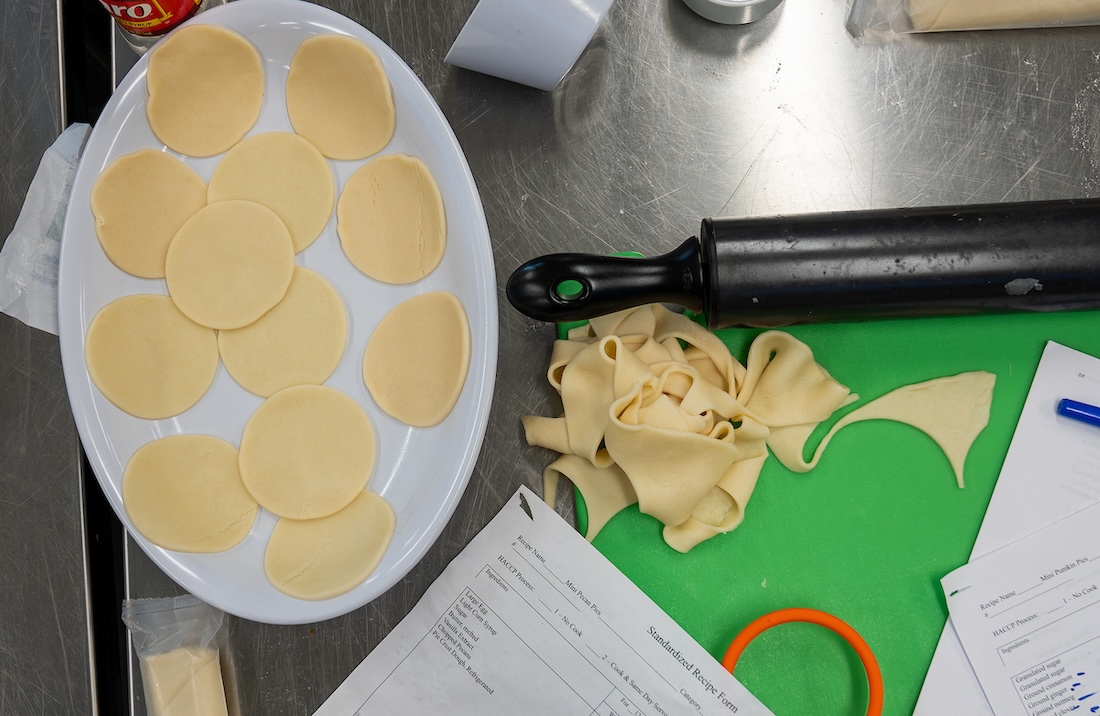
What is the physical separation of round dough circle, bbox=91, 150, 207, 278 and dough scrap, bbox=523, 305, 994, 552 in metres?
0.32

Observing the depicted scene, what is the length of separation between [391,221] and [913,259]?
39cm

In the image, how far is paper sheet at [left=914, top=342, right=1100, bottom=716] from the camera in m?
0.62

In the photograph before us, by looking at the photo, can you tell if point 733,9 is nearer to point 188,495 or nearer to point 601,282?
point 601,282

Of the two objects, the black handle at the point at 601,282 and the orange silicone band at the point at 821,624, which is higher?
the black handle at the point at 601,282

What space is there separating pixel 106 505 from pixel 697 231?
1.82 ft

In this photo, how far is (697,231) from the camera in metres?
0.67

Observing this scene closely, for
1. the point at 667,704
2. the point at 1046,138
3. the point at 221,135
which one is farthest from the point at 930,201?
the point at 221,135

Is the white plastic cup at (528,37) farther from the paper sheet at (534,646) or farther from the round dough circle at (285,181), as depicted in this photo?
the paper sheet at (534,646)

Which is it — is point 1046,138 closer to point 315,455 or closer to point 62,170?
point 315,455

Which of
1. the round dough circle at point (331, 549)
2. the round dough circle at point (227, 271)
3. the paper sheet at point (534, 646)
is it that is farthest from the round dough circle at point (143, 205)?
the paper sheet at point (534, 646)

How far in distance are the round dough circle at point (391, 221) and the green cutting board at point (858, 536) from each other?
0.87 ft

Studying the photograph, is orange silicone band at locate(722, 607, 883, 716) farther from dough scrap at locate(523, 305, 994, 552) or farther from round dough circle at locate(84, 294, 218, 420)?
round dough circle at locate(84, 294, 218, 420)

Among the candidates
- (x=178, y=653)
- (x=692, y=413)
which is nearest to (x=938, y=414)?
(x=692, y=413)

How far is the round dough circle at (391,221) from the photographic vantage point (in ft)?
2.02
